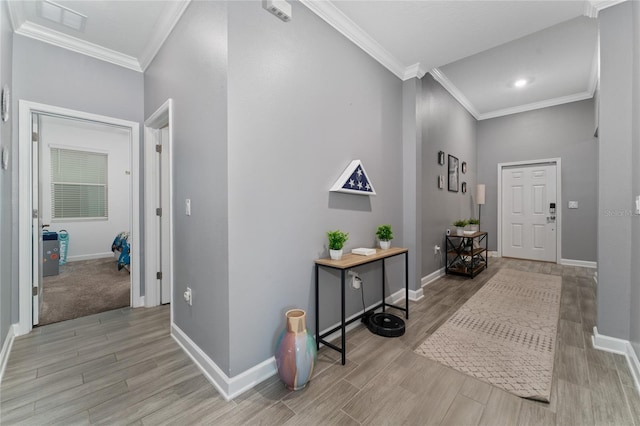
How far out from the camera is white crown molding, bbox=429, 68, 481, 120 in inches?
147

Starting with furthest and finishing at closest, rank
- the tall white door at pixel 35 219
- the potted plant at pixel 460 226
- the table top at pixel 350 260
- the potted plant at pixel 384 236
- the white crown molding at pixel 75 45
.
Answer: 1. the potted plant at pixel 460 226
2. the potted plant at pixel 384 236
3. the tall white door at pixel 35 219
4. the white crown molding at pixel 75 45
5. the table top at pixel 350 260

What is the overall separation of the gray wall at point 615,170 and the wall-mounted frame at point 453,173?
2.35m

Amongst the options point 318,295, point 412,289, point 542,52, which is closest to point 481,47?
point 542,52

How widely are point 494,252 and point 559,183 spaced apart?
1695mm

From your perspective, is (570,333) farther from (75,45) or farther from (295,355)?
(75,45)

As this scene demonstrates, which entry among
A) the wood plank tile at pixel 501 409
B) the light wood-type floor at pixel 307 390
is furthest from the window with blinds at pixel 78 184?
the wood plank tile at pixel 501 409

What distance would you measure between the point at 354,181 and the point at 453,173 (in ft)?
9.69

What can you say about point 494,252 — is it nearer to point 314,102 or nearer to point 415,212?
point 415,212

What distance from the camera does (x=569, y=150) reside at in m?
4.79

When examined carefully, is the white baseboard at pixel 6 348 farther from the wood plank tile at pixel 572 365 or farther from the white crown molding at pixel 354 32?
the wood plank tile at pixel 572 365

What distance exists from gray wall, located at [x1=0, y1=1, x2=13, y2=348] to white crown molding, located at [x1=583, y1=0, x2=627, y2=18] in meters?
4.33

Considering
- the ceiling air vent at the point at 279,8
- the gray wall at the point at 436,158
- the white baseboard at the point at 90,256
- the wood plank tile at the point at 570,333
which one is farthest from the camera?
the white baseboard at the point at 90,256

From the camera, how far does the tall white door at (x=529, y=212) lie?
4.97 metres

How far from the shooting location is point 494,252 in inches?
218
